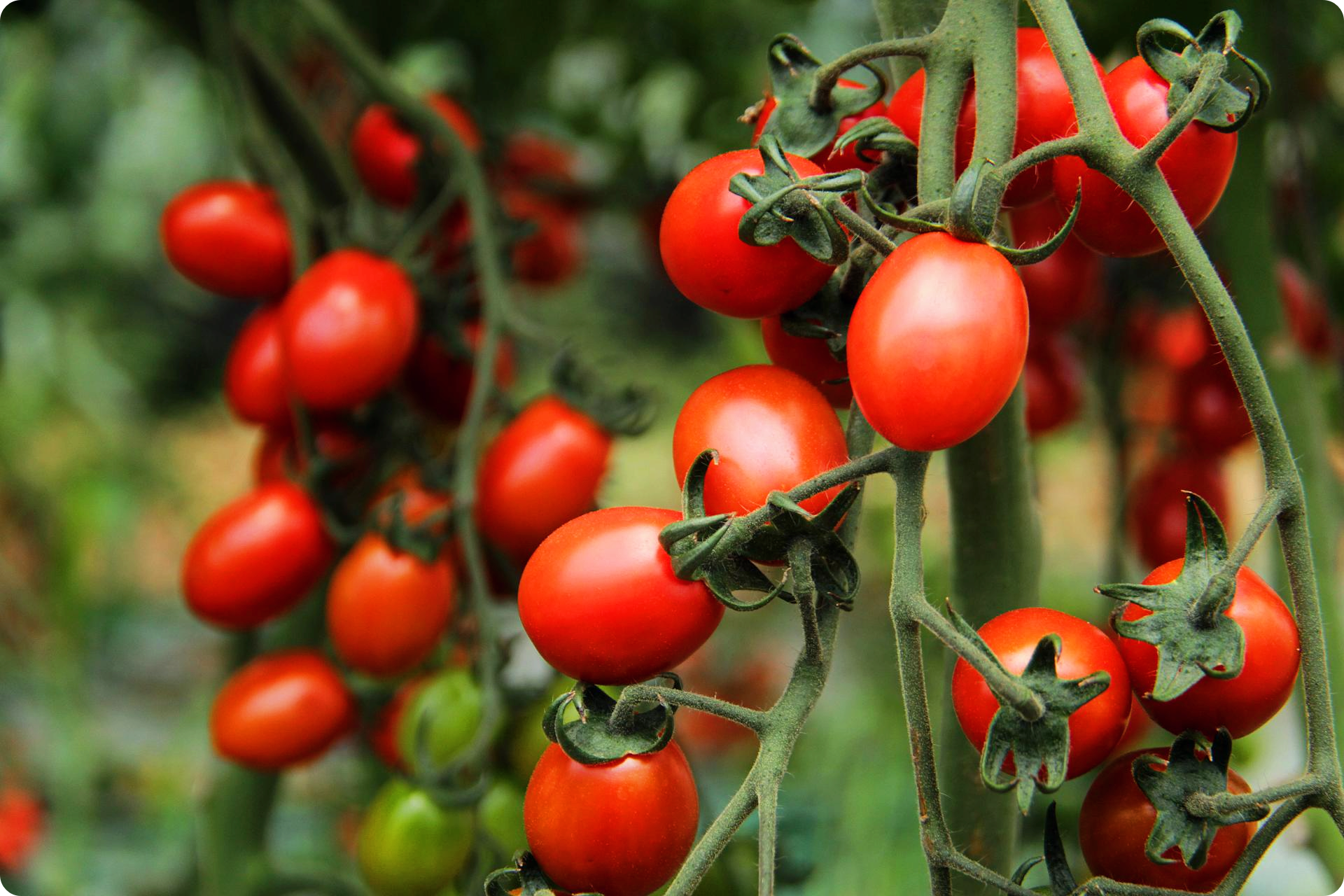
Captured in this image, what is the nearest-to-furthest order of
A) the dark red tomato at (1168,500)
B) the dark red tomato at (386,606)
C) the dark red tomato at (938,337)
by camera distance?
the dark red tomato at (938,337)
the dark red tomato at (386,606)
the dark red tomato at (1168,500)

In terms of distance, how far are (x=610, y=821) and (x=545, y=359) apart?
0.38 metres

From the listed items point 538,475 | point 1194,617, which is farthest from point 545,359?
point 1194,617

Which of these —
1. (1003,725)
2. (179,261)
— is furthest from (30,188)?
(1003,725)

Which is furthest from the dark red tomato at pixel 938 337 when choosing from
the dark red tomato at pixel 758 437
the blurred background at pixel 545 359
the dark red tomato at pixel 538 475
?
the dark red tomato at pixel 538 475

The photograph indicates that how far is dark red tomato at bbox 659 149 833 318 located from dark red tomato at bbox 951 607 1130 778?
0.10 meters

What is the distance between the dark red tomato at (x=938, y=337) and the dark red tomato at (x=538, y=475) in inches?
12.4

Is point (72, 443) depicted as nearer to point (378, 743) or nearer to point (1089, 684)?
point (378, 743)

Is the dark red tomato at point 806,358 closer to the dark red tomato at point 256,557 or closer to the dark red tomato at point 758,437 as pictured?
the dark red tomato at point 758,437

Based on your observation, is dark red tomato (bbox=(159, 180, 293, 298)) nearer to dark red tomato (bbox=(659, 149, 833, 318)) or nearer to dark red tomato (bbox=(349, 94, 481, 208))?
dark red tomato (bbox=(349, 94, 481, 208))

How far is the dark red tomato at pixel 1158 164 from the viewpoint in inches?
12.2

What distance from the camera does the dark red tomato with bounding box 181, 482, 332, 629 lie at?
57 cm

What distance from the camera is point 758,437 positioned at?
0.97 feet

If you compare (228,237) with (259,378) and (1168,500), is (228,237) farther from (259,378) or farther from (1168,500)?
(1168,500)

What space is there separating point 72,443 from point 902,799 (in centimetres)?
115
